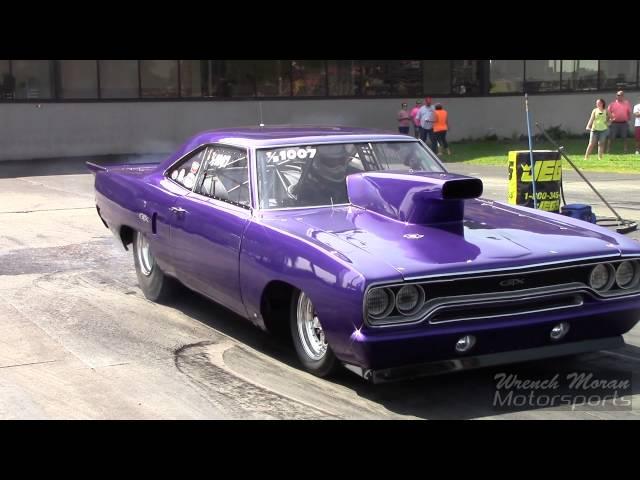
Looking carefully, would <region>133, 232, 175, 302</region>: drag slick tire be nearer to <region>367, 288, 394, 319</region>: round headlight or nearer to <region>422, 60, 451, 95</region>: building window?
<region>367, 288, 394, 319</region>: round headlight

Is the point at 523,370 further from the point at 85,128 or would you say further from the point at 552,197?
the point at 85,128

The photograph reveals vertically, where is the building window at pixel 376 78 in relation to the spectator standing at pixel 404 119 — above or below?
above

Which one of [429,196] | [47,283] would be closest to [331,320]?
[429,196]

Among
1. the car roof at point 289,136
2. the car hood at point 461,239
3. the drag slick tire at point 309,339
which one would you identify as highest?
the car roof at point 289,136

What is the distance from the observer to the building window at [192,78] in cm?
2590

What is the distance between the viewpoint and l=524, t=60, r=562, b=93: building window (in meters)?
30.9

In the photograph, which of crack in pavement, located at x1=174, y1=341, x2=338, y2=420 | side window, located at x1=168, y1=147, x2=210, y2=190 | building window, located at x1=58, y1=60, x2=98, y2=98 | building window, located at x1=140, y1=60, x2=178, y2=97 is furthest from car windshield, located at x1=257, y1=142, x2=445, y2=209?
building window, located at x1=140, y1=60, x2=178, y2=97

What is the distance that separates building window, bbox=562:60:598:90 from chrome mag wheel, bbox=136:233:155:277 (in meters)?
26.0

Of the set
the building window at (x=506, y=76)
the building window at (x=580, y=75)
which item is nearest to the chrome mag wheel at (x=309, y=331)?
the building window at (x=506, y=76)

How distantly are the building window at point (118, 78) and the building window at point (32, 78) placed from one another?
1442 mm

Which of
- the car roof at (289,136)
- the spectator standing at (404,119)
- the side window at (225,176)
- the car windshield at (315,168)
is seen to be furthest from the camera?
the spectator standing at (404,119)

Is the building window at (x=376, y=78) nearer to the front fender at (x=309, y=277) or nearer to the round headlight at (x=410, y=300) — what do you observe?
the front fender at (x=309, y=277)

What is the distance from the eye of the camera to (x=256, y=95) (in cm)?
2700
